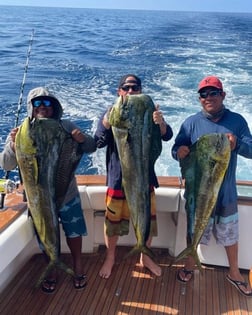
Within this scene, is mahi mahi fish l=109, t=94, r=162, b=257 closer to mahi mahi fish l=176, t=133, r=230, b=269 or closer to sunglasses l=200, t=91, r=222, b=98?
mahi mahi fish l=176, t=133, r=230, b=269

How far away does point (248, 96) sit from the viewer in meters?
7.95

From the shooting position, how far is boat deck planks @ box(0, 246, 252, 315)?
2531mm

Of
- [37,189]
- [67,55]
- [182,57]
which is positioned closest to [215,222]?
[37,189]

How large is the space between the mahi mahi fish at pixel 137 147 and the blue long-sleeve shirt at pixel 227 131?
1.01 ft

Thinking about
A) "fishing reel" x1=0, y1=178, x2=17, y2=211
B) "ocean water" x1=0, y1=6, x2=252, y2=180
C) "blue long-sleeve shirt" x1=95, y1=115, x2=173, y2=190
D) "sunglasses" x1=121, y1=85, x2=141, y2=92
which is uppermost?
"sunglasses" x1=121, y1=85, x2=141, y2=92

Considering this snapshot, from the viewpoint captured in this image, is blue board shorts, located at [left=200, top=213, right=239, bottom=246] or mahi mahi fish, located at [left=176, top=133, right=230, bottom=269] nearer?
mahi mahi fish, located at [left=176, top=133, right=230, bottom=269]

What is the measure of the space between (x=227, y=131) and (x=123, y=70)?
26.1ft

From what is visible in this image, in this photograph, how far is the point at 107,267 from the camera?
2.87 metres

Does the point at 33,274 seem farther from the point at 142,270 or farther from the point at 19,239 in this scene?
the point at 142,270

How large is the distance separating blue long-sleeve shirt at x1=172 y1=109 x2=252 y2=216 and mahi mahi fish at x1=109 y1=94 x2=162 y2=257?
0.31 meters

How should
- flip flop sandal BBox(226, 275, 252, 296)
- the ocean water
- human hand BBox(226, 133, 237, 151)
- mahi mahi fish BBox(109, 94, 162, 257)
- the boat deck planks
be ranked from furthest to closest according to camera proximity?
the ocean water → flip flop sandal BBox(226, 275, 252, 296) → the boat deck planks → human hand BBox(226, 133, 237, 151) → mahi mahi fish BBox(109, 94, 162, 257)

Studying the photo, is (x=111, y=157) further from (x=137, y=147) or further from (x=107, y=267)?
(x=107, y=267)

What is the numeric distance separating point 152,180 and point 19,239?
0.94m

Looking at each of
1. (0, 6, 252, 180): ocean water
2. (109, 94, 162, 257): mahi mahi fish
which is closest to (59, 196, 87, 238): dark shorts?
(109, 94, 162, 257): mahi mahi fish
